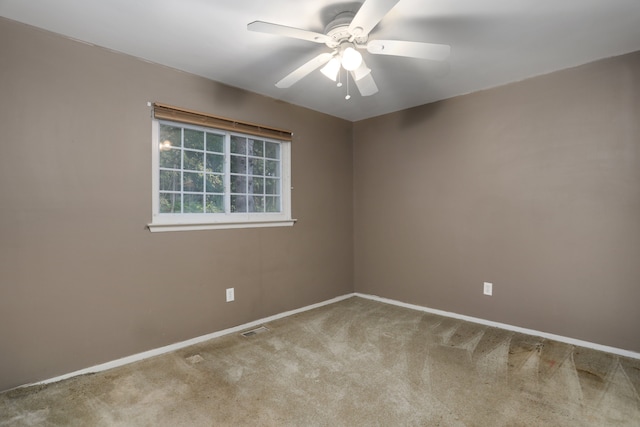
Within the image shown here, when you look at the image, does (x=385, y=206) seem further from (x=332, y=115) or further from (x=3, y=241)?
(x=3, y=241)

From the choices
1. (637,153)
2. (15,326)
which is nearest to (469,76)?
(637,153)

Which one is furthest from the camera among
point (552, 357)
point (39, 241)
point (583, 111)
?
point (583, 111)

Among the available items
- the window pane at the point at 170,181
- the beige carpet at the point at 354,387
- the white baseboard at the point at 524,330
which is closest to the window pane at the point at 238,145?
the window pane at the point at 170,181

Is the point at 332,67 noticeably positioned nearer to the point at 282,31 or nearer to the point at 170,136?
the point at 282,31

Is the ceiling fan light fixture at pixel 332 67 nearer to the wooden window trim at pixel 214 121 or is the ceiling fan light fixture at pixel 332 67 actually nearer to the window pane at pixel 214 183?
the wooden window trim at pixel 214 121

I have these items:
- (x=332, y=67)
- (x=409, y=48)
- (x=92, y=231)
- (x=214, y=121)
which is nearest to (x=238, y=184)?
(x=214, y=121)

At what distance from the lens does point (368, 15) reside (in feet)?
5.07

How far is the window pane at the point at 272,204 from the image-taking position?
3.38 metres

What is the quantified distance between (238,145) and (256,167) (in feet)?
0.93

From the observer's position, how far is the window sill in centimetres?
251

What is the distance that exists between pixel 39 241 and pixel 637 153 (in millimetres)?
4188

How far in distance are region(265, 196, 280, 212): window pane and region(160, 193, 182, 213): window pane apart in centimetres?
92

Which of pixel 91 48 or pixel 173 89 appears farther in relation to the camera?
pixel 173 89

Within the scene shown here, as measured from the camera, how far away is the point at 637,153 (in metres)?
2.38
